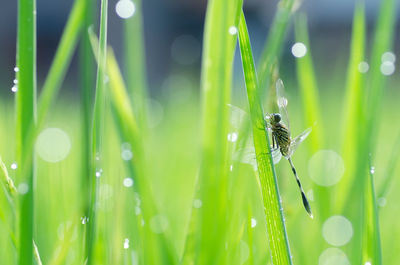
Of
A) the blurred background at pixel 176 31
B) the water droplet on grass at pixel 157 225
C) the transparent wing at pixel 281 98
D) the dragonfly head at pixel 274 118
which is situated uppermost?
the blurred background at pixel 176 31

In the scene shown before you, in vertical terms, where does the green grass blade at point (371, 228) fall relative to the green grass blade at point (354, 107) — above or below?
below

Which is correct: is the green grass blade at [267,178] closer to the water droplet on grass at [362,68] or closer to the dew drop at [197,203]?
the dew drop at [197,203]

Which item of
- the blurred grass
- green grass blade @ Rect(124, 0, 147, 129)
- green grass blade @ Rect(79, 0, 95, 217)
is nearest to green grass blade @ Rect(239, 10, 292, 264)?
the blurred grass

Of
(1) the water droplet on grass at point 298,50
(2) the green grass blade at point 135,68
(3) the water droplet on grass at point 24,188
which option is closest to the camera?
(3) the water droplet on grass at point 24,188

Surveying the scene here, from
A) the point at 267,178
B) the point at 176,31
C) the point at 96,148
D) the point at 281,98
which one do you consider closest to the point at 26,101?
the point at 96,148

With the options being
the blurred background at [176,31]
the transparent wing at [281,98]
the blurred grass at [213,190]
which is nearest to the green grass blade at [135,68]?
the blurred grass at [213,190]

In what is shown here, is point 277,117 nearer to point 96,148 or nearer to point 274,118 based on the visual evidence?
point 274,118

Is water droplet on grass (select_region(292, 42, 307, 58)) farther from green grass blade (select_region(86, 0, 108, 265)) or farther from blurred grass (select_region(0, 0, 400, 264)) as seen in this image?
green grass blade (select_region(86, 0, 108, 265))

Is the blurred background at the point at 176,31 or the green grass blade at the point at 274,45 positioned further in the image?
the blurred background at the point at 176,31
